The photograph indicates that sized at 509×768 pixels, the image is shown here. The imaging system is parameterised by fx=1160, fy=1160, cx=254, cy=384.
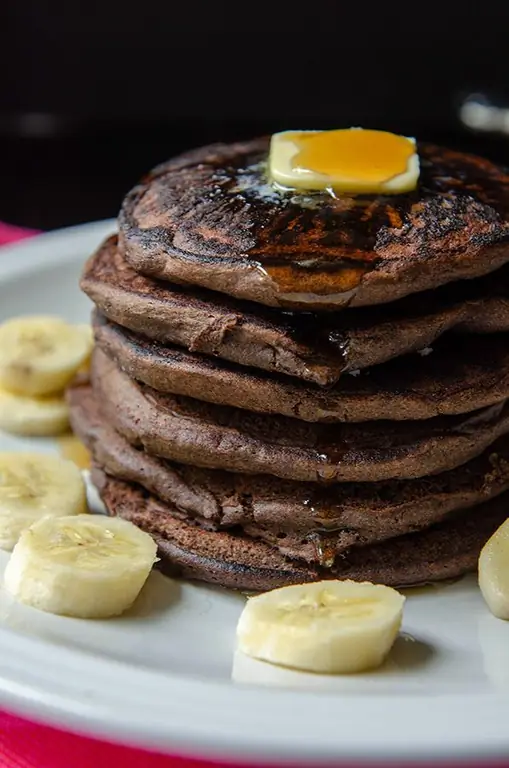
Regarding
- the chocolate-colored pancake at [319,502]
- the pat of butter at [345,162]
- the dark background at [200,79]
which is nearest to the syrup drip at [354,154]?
the pat of butter at [345,162]

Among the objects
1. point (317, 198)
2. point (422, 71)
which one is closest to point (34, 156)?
point (422, 71)

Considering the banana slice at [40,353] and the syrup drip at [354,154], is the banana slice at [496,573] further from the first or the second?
the banana slice at [40,353]

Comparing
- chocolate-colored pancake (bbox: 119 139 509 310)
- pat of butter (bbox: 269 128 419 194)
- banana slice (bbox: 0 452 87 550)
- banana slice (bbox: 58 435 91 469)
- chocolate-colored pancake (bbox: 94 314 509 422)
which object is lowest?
banana slice (bbox: 58 435 91 469)

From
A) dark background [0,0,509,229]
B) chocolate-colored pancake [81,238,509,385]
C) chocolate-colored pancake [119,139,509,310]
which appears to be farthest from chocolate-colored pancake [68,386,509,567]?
dark background [0,0,509,229]

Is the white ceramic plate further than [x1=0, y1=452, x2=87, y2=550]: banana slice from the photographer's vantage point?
No

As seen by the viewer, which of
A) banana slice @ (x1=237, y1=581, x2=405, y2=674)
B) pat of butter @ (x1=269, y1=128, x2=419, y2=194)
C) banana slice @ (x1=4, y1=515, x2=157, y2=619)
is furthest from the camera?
pat of butter @ (x1=269, y1=128, x2=419, y2=194)

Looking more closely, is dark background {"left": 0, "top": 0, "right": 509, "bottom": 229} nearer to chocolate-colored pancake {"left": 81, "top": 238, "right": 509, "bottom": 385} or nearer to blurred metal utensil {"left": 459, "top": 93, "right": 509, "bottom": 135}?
blurred metal utensil {"left": 459, "top": 93, "right": 509, "bottom": 135}
